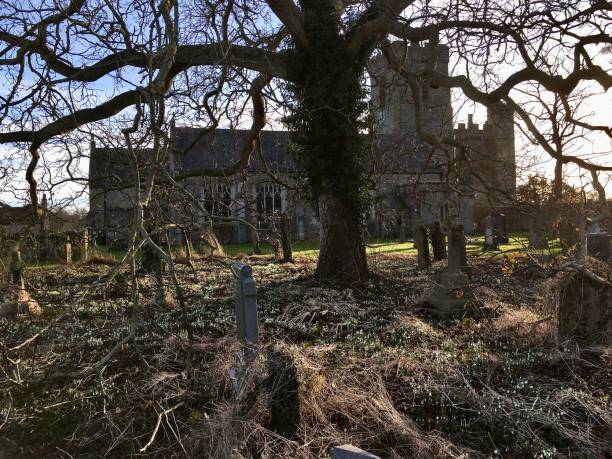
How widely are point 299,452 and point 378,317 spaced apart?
4.35 m

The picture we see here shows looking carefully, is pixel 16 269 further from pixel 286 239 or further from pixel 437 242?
pixel 437 242

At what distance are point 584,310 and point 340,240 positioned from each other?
19.0ft

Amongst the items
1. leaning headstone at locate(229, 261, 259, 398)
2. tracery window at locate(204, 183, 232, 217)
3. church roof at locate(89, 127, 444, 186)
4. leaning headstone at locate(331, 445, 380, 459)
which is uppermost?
church roof at locate(89, 127, 444, 186)

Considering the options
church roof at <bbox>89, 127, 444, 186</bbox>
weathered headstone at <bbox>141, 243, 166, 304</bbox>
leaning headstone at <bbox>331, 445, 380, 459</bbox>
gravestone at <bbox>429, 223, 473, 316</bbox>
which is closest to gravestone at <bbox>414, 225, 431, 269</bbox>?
church roof at <bbox>89, 127, 444, 186</bbox>

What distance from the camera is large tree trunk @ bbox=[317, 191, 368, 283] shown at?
1102 centimetres

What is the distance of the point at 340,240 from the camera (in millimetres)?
11023

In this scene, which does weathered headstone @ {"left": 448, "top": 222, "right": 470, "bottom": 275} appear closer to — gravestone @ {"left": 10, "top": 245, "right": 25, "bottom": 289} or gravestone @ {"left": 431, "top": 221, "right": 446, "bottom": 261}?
gravestone @ {"left": 431, "top": 221, "right": 446, "bottom": 261}

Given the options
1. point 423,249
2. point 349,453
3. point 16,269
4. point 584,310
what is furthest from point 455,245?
point 16,269

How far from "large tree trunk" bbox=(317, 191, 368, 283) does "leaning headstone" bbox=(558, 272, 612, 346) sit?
539 cm

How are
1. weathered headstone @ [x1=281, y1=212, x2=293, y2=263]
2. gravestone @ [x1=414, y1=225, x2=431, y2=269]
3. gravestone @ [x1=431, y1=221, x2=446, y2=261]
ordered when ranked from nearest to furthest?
gravestone @ [x1=414, y1=225, x2=431, y2=269], gravestone @ [x1=431, y1=221, x2=446, y2=261], weathered headstone @ [x1=281, y1=212, x2=293, y2=263]

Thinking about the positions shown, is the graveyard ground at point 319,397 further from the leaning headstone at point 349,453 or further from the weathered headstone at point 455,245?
the weathered headstone at point 455,245

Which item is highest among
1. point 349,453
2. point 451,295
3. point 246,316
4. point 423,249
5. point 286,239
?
point 286,239

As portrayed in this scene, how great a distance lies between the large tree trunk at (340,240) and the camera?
36.1 feet

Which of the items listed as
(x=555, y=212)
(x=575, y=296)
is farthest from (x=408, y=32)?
(x=575, y=296)
